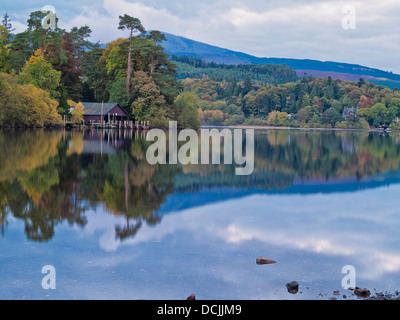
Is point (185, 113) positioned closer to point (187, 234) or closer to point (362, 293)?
point (187, 234)

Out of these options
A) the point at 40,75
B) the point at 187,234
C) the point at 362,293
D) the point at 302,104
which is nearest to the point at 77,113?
the point at 40,75

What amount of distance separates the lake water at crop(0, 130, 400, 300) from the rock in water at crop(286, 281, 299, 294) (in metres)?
0.08

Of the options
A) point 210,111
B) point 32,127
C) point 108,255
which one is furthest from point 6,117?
point 210,111

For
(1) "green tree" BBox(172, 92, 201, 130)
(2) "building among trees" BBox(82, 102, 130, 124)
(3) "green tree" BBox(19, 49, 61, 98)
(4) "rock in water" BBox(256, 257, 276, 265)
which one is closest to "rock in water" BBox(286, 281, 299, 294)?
(4) "rock in water" BBox(256, 257, 276, 265)

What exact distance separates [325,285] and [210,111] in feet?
395

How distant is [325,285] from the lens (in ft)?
22.6

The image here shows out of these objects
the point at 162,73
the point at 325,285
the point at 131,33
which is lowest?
the point at 325,285

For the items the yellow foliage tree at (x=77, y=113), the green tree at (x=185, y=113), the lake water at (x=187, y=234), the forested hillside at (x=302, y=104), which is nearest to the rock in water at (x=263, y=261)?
the lake water at (x=187, y=234)

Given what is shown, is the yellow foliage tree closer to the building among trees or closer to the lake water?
the building among trees

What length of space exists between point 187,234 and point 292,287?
3.20 m

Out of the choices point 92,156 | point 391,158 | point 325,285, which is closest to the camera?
point 325,285

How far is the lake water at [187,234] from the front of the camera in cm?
682

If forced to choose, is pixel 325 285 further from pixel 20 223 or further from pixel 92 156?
pixel 92 156

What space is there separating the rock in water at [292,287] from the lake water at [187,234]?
78 millimetres
